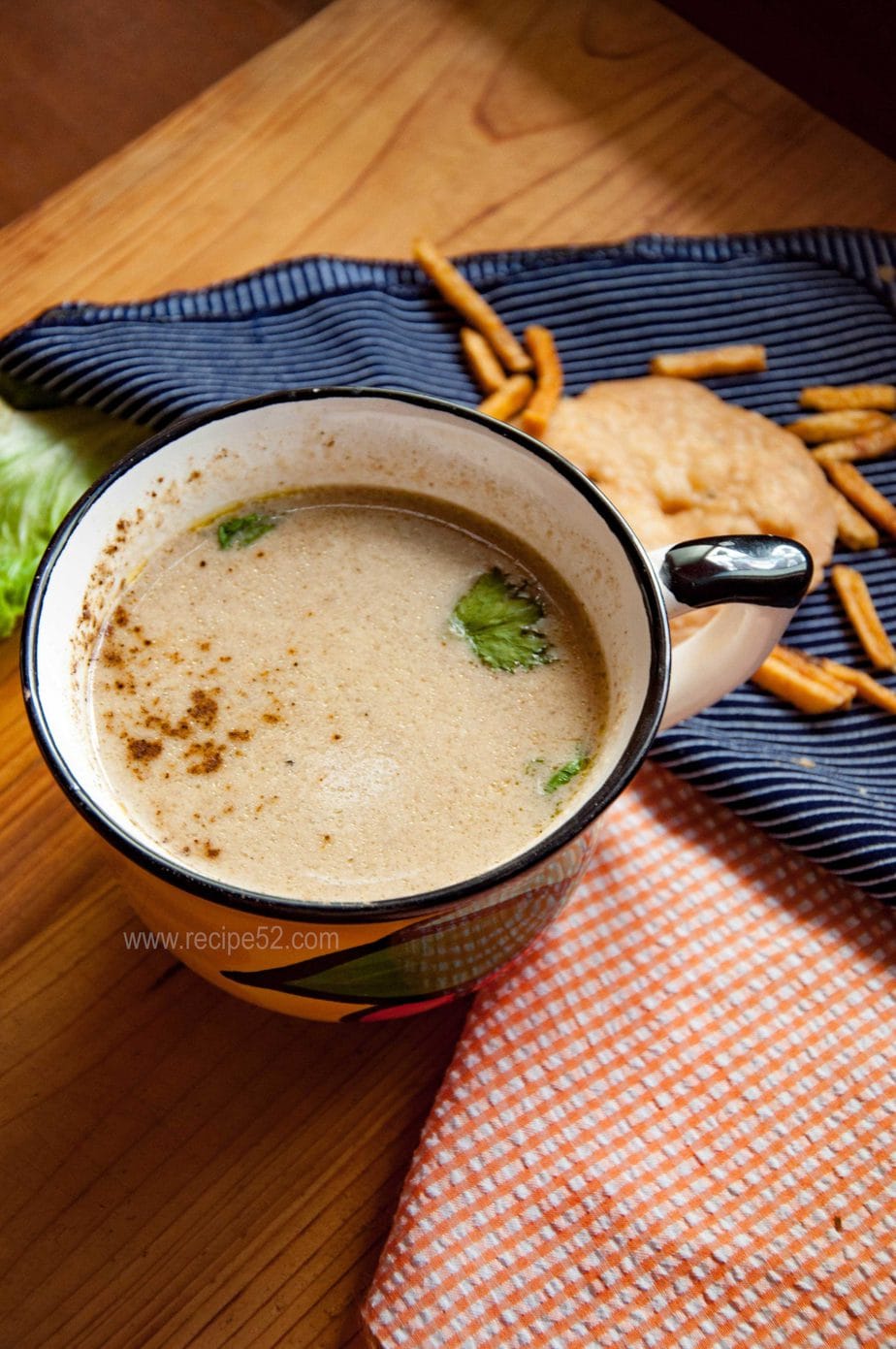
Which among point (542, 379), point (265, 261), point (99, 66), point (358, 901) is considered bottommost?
point (542, 379)

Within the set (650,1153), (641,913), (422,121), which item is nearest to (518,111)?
(422,121)

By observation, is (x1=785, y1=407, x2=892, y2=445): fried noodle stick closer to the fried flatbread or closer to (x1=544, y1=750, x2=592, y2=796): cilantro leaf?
the fried flatbread

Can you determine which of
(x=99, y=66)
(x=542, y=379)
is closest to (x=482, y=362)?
(x=542, y=379)

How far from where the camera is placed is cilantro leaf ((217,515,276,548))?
138 centimetres

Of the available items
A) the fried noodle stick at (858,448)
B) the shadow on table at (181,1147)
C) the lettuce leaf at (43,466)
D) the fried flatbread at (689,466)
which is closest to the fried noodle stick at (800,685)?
the fried flatbread at (689,466)

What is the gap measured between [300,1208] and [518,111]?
1.58 meters

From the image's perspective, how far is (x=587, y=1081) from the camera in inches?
53.0

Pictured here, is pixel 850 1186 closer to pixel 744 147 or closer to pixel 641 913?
pixel 641 913

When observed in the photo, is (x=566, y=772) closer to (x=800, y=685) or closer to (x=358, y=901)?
(x=358, y=901)

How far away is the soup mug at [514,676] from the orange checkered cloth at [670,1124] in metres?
0.16

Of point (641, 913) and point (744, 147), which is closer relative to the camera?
point (641, 913)

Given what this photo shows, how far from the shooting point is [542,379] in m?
1.76

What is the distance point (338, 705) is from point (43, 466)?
0.63 meters

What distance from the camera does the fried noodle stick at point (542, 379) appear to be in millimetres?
1697
